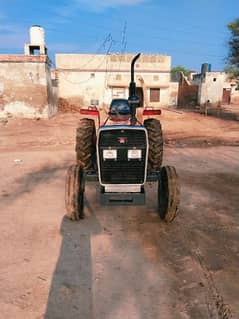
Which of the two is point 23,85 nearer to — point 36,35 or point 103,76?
point 36,35

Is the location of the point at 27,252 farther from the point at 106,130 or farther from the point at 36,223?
the point at 106,130

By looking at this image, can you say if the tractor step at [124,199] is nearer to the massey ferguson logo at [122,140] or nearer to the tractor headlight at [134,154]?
the tractor headlight at [134,154]

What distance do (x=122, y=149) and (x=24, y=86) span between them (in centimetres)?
1527

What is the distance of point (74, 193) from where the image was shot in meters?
4.18

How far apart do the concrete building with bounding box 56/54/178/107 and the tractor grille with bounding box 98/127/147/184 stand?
2042 centimetres

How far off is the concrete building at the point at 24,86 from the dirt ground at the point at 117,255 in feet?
38.3

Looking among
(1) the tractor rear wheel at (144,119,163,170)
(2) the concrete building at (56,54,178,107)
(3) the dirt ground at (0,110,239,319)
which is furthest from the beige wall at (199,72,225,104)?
(1) the tractor rear wheel at (144,119,163,170)

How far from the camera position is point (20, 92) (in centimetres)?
1752

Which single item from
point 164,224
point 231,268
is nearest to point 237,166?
point 164,224

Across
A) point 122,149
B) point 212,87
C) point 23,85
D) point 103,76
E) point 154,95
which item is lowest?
point 122,149

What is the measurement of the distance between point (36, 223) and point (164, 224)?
2.00 m

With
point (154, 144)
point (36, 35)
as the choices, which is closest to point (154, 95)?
point (36, 35)

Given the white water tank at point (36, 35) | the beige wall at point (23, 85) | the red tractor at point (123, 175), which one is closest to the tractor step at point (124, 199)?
the red tractor at point (123, 175)

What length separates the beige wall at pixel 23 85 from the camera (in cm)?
1717
